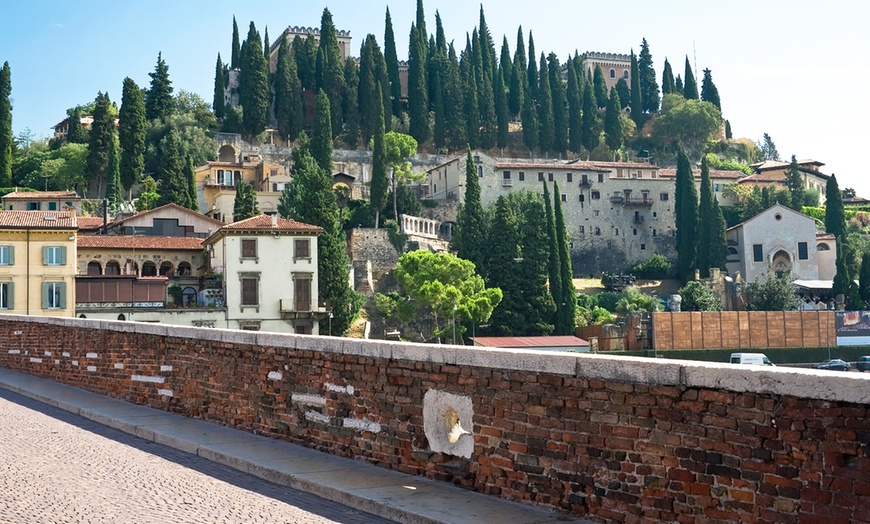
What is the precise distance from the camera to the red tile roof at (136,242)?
Answer: 52844 millimetres

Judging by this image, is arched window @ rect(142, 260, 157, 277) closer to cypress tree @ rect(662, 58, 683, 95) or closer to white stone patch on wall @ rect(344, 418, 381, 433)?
white stone patch on wall @ rect(344, 418, 381, 433)

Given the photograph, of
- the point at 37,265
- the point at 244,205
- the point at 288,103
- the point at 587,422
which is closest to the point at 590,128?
the point at 288,103

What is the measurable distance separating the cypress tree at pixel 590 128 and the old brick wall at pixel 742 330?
44.4 metres

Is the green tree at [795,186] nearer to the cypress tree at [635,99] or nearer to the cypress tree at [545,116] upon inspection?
the cypress tree at [635,99]

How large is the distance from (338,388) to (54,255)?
133 ft

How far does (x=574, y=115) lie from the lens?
4102 inches

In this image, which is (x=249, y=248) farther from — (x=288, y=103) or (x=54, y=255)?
(x=288, y=103)

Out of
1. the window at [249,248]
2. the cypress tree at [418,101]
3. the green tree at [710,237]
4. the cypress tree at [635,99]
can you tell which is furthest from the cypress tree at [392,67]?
the window at [249,248]

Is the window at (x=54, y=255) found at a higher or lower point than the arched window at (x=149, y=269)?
higher

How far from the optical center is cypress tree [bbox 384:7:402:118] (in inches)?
4060

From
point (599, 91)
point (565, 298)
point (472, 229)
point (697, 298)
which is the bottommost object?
point (697, 298)

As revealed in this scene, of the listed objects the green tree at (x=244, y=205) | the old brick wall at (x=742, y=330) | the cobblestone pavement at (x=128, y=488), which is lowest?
the old brick wall at (x=742, y=330)

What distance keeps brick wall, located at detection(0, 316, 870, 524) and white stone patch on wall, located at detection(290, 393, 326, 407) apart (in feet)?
0.07

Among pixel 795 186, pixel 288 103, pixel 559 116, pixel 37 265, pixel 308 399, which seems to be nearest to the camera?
pixel 308 399
